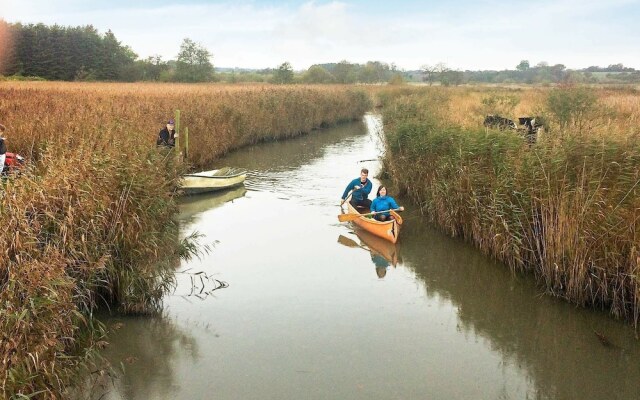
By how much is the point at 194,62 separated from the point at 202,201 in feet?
187

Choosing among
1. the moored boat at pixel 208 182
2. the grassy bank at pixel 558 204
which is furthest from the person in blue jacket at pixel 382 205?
the moored boat at pixel 208 182

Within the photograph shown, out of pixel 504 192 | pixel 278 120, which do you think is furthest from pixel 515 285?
pixel 278 120

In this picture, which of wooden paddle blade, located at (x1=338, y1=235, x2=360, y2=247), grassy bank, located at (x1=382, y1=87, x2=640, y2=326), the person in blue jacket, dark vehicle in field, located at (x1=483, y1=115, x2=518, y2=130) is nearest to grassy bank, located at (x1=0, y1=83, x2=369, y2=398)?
wooden paddle blade, located at (x1=338, y1=235, x2=360, y2=247)

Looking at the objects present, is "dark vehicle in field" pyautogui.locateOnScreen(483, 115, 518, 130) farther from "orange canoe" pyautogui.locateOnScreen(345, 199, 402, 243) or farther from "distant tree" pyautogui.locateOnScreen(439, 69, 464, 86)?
"distant tree" pyautogui.locateOnScreen(439, 69, 464, 86)

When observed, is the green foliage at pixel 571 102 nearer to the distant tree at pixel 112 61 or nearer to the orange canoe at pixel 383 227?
the orange canoe at pixel 383 227

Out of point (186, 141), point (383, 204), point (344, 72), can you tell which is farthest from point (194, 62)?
point (383, 204)

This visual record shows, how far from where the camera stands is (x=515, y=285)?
9367 mm

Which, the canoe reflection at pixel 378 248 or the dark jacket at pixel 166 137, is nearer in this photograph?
the canoe reflection at pixel 378 248

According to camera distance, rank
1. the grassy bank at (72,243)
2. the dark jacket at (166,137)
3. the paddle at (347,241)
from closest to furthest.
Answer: the grassy bank at (72,243), the paddle at (347,241), the dark jacket at (166,137)

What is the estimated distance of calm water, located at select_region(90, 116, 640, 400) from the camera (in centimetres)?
625

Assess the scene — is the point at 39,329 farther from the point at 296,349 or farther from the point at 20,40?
the point at 20,40

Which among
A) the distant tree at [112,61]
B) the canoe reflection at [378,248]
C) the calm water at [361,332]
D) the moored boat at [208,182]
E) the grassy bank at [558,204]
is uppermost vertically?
the distant tree at [112,61]

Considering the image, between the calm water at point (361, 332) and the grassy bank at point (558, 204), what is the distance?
1.36ft

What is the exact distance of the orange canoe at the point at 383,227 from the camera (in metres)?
11.4
